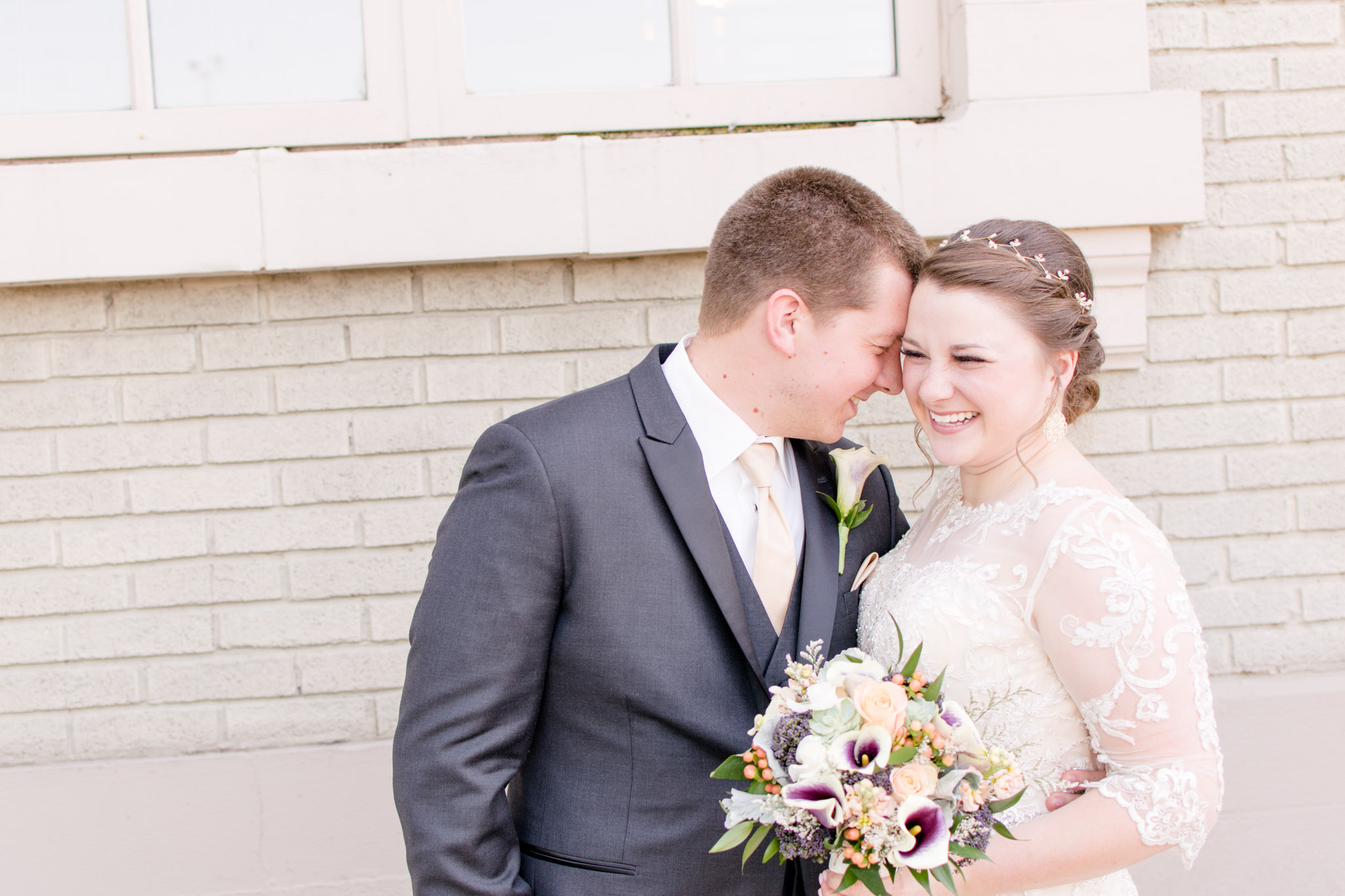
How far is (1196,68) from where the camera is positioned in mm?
3191

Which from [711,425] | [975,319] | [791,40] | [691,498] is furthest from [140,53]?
[975,319]

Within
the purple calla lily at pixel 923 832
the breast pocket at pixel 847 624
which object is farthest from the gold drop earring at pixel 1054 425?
the purple calla lily at pixel 923 832

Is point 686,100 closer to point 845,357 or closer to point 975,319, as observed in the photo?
point 845,357

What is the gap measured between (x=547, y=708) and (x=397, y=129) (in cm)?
207

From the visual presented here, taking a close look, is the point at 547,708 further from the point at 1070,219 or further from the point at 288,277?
the point at 1070,219

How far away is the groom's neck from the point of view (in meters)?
2.01

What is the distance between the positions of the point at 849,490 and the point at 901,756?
2.38 ft

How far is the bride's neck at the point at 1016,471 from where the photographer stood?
197cm

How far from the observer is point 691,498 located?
1.84 meters

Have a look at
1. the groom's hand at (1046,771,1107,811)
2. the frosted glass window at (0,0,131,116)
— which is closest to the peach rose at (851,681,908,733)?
the groom's hand at (1046,771,1107,811)

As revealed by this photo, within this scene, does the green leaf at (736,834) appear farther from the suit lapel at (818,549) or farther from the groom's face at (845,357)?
the groom's face at (845,357)

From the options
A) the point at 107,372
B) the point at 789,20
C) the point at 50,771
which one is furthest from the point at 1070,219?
the point at 50,771

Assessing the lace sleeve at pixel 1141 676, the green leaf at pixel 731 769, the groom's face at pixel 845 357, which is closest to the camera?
the green leaf at pixel 731 769

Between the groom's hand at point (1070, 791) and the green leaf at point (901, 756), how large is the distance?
56cm
